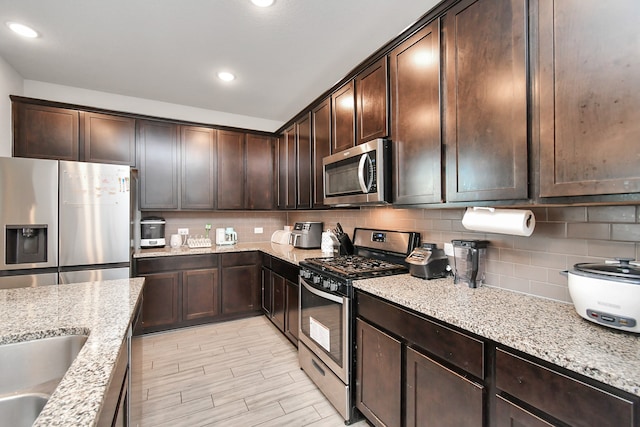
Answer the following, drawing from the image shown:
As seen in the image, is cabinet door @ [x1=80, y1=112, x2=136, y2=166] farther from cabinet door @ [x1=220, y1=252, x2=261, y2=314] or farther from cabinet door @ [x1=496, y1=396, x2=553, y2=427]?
cabinet door @ [x1=496, y1=396, x2=553, y2=427]

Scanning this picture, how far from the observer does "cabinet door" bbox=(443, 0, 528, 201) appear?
125cm

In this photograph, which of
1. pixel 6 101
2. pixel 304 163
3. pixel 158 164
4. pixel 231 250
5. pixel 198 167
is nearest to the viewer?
pixel 6 101

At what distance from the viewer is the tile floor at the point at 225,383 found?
1874 mm

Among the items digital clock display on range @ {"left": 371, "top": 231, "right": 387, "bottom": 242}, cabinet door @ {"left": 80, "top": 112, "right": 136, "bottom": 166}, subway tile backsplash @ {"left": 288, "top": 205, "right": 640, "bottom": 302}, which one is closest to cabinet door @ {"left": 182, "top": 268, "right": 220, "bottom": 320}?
cabinet door @ {"left": 80, "top": 112, "right": 136, "bottom": 166}

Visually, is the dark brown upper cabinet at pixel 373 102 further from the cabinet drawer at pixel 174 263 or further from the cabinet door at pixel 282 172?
the cabinet drawer at pixel 174 263

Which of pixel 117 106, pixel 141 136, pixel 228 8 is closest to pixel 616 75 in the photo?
pixel 228 8

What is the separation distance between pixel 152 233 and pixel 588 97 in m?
3.84

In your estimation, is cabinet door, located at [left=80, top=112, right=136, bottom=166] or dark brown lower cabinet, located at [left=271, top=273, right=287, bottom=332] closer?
dark brown lower cabinet, located at [left=271, top=273, right=287, bottom=332]

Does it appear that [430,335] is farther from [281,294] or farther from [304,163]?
[304,163]

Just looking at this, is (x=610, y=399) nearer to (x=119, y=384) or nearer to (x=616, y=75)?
(x=616, y=75)

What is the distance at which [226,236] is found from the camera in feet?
12.6

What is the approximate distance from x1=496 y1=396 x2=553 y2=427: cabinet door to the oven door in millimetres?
893

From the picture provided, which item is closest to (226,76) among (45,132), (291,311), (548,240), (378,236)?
(45,132)

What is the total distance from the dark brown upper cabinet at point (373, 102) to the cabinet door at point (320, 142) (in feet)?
1.60
